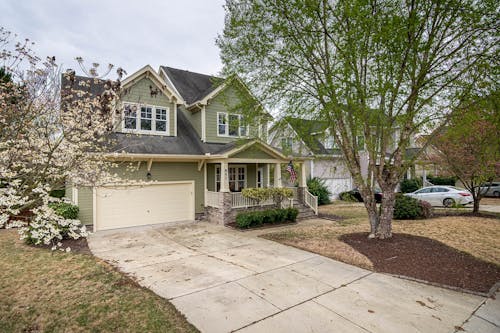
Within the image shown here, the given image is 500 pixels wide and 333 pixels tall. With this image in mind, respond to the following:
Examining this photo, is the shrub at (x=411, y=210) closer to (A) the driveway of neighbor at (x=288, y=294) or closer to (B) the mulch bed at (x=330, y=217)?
(B) the mulch bed at (x=330, y=217)

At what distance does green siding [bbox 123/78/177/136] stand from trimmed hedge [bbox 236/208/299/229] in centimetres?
571

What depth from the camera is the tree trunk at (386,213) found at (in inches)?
340

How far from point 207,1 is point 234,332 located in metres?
9.96

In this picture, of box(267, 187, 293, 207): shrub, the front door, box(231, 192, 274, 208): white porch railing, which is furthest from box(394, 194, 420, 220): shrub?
the front door

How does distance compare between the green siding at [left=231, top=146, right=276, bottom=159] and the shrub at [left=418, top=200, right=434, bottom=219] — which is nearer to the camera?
the green siding at [left=231, top=146, right=276, bottom=159]

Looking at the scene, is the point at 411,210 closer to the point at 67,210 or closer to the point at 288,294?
the point at 288,294

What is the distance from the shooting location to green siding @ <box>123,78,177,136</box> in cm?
1238

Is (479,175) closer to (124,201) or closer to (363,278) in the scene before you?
(363,278)

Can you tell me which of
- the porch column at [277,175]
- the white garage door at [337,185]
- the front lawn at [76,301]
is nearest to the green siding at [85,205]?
the front lawn at [76,301]

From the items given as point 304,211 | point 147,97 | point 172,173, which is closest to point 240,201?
point 172,173

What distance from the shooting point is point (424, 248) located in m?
7.95

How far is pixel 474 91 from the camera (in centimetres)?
693

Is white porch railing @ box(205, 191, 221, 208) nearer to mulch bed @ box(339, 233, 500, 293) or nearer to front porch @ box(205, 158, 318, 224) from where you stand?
front porch @ box(205, 158, 318, 224)

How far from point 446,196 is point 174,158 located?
17254 mm
